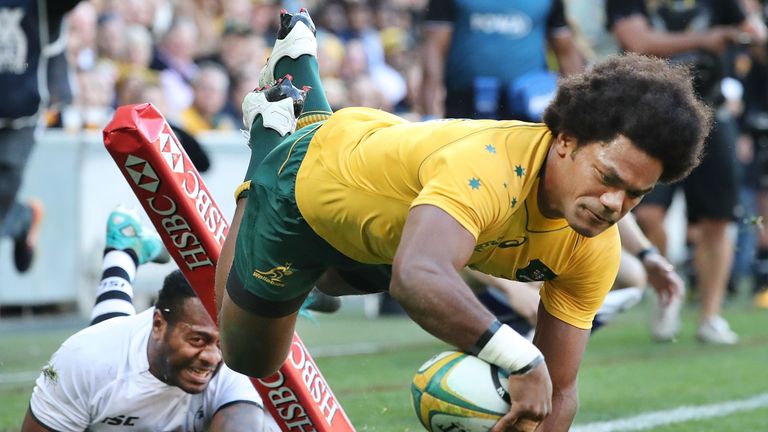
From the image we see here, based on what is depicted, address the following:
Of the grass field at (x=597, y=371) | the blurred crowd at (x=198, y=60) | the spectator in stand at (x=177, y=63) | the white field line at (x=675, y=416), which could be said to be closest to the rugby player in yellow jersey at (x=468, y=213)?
the grass field at (x=597, y=371)

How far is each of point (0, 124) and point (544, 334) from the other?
15.0ft

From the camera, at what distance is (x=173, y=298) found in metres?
4.91

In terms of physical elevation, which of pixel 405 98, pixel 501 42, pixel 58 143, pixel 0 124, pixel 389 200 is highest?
pixel 389 200

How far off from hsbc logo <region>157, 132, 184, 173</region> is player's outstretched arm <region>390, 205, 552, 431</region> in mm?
1800

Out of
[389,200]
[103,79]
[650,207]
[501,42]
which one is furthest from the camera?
[103,79]

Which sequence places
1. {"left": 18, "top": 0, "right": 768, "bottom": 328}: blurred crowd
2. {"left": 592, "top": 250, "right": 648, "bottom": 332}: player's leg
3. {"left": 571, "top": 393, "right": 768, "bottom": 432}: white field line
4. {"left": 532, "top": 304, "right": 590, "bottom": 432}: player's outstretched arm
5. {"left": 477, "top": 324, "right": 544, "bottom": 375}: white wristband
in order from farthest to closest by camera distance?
1. {"left": 18, "top": 0, "right": 768, "bottom": 328}: blurred crowd
2. {"left": 592, "top": 250, "right": 648, "bottom": 332}: player's leg
3. {"left": 571, "top": 393, "right": 768, "bottom": 432}: white field line
4. {"left": 532, "top": 304, "right": 590, "bottom": 432}: player's outstretched arm
5. {"left": 477, "top": 324, "right": 544, "bottom": 375}: white wristband

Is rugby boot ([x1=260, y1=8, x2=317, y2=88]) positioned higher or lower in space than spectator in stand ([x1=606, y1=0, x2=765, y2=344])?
higher

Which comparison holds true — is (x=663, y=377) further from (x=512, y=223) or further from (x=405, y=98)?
(x=405, y=98)

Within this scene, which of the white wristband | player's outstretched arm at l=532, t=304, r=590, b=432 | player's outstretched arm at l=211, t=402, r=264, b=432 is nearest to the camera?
the white wristband

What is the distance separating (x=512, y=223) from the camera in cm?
366

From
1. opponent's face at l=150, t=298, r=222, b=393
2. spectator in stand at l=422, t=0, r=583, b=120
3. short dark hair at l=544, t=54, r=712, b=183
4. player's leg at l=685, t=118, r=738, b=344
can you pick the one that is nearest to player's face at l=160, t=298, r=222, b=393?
opponent's face at l=150, t=298, r=222, b=393

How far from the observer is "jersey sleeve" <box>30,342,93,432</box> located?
4.82 m

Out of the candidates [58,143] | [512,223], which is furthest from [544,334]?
[58,143]

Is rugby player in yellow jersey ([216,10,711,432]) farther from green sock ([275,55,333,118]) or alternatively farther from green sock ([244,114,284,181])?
green sock ([275,55,333,118])
